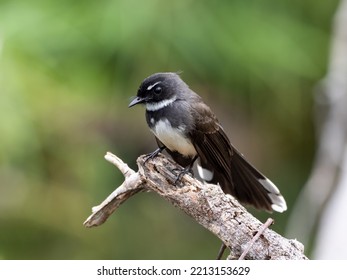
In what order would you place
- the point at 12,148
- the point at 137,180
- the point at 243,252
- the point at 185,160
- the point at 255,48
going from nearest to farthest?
the point at 243,252 → the point at 137,180 → the point at 185,160 → the point at 12,148 → the point at 255,48

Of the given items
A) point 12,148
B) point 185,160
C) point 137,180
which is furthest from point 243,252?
point 12,148

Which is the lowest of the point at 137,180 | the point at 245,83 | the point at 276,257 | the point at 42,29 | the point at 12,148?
the point at 276,257

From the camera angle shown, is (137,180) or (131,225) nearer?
(137,180)

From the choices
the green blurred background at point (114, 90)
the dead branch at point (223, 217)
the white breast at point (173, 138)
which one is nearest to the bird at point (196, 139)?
the white breast at point (173, 138)

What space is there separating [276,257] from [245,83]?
313 cm

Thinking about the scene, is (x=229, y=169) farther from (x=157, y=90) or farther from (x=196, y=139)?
(x=157, y=90)

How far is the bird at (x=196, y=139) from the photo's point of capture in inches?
152

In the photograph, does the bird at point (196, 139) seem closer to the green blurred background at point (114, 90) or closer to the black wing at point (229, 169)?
the black wing at point (229, 169)

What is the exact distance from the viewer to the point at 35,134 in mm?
5496

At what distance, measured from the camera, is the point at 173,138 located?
12.8 ft

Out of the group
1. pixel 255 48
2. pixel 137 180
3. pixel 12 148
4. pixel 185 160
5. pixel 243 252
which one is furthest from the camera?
pixel 255 48

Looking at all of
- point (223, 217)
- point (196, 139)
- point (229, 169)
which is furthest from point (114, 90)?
point (223, 217)

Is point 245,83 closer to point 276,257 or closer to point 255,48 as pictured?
point 255,48

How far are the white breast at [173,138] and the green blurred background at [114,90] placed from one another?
5.24 ft
